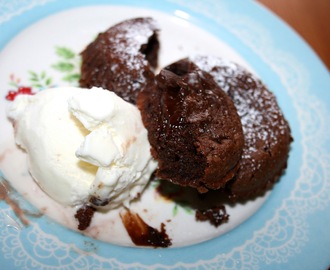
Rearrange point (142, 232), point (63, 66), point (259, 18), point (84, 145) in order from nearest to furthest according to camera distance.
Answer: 1. point (84, 145)
2. point (142, 232)
3. point (63, 66)
4. point (259, 18)

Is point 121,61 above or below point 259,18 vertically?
below

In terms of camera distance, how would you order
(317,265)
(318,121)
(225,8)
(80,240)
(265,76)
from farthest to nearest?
(225,8) < (265,76) < (318,121) < (317,265) < (80,240)

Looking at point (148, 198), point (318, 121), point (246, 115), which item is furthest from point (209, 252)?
point (318, 121)

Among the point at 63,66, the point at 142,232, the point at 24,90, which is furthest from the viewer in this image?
the point at 63,66

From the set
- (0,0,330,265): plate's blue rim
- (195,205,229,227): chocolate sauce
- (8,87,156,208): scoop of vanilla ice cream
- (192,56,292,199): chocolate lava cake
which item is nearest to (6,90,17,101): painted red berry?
(8,87,156,208): scoop of vanilla ice cream

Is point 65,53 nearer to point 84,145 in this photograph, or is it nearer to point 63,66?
point 63,66

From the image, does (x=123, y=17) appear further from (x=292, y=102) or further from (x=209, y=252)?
(x=209, y=252)

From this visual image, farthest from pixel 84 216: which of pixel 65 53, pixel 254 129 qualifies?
pixel 65 53

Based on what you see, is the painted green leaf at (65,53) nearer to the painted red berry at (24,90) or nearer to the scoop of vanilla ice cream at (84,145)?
the painted red berry at (24,90)
